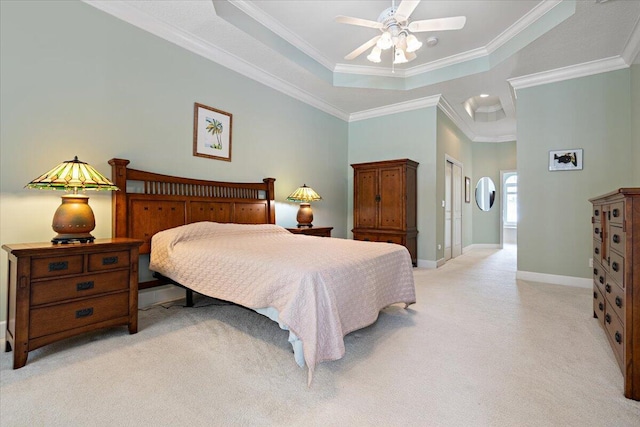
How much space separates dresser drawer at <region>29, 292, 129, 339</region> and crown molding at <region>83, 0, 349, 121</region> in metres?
2.60

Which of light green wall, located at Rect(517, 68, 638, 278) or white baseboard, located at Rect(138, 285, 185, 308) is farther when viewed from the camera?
light green wall, located at Rect(517, 68, 638, 278)

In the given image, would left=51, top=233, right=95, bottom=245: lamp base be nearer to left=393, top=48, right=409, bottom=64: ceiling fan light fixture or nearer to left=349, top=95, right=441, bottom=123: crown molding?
left=393, top=48, right=409, bottom=64: ceiling fan light fixture

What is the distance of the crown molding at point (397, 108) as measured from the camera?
5020 mm

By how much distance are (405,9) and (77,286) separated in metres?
3.34

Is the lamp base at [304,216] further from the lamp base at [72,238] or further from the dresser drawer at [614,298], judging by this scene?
the dresser drawer at [614,298]

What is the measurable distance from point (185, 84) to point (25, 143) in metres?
1.58

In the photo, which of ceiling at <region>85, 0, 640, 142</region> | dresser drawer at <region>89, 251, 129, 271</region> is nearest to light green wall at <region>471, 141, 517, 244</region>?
ceiling at <region>85, 0, 640, 142</region>

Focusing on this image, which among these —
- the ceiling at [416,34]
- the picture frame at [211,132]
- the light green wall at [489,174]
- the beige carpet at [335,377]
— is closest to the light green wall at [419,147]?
the ceiling at [416,34]

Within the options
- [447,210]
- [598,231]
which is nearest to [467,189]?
[447,210]

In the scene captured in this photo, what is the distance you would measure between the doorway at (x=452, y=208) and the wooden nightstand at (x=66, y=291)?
5.24 meters

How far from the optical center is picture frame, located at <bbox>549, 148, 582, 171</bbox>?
3914mm

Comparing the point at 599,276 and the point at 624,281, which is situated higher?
the point at 624,281

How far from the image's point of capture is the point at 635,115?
348 cm

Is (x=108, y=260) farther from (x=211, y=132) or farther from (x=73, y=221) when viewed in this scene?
(x=211, y=132)
